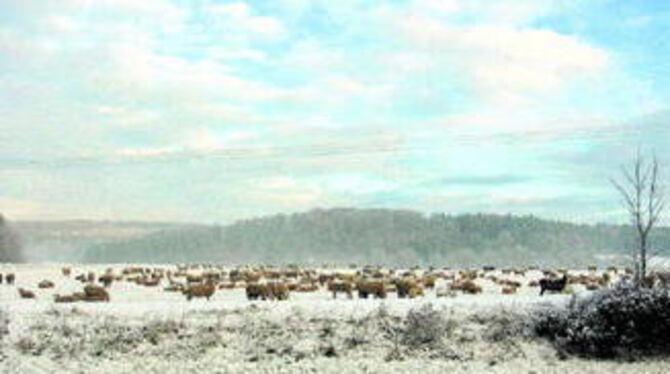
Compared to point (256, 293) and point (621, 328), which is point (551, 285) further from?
point (621, 328)

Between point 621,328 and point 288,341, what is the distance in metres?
8.79

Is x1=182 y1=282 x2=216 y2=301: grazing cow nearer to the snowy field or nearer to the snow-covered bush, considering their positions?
the snowy field

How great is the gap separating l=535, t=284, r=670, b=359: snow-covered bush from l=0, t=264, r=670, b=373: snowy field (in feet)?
2.32

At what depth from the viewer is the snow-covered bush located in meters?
27.8

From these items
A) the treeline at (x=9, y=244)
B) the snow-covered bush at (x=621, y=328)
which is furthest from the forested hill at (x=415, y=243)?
the snow-covered bush at (x=621, y=328)

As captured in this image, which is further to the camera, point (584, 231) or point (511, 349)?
point (584, 231)

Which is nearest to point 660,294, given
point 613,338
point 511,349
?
point 613,338

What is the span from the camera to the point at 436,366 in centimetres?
2566

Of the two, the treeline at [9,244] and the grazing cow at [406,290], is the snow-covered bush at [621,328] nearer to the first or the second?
the grazing cow at [406,290]

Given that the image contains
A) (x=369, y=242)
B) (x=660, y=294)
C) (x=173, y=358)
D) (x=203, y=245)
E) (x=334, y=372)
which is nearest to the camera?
(x=334, y=372)

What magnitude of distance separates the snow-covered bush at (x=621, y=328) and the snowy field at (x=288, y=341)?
2.32ft

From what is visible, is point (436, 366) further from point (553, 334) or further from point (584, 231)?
point (584, 231)

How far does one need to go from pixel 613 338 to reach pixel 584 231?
155056 millimetres

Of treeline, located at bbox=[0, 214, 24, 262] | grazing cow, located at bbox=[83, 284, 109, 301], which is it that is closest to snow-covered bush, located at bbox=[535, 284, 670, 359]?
grazing cow, located at bbox=[83, 284, 109, 301]
